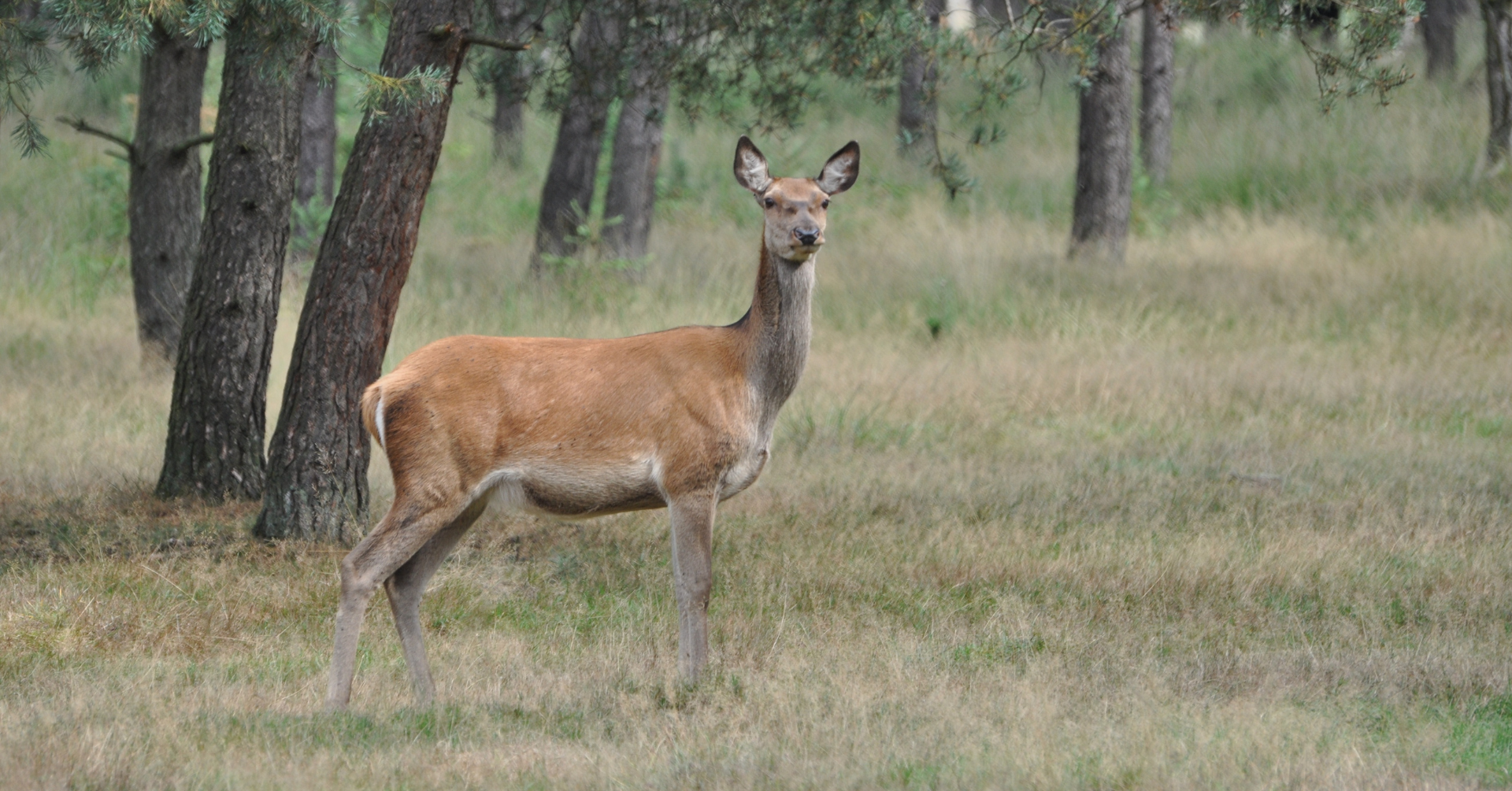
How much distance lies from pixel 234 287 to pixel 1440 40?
22.7 meters

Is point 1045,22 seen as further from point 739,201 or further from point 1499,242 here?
point 739,201

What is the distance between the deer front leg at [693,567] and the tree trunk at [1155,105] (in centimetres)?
1750

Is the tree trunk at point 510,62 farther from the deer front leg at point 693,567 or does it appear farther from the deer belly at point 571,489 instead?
the deer front leg at point 693,567

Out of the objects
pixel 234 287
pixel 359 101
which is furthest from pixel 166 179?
pixel 359 101

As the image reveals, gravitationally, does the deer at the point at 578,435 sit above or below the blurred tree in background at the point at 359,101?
below

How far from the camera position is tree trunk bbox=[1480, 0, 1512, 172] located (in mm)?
14922

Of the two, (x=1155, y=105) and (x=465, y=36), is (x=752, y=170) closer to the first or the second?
(x=465, y=36)

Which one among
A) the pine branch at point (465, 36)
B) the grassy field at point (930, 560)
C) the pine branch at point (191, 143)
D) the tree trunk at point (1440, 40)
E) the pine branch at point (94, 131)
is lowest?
the grassy field at point (930, 560)

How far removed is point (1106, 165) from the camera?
17.2 meters

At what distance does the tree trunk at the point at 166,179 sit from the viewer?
1116 centimetres

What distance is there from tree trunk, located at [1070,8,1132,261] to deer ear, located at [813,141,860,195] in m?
10.8

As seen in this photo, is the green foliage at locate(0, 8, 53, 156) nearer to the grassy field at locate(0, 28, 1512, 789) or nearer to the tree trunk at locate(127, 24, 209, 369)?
the grassy field at locate(0, 28, 1512, 789)

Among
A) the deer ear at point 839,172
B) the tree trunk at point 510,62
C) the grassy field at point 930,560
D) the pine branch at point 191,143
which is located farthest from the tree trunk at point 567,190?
the deer ear at point 839,172

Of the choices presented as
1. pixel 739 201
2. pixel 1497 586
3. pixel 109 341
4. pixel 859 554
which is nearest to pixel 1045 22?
pixel 859 554
